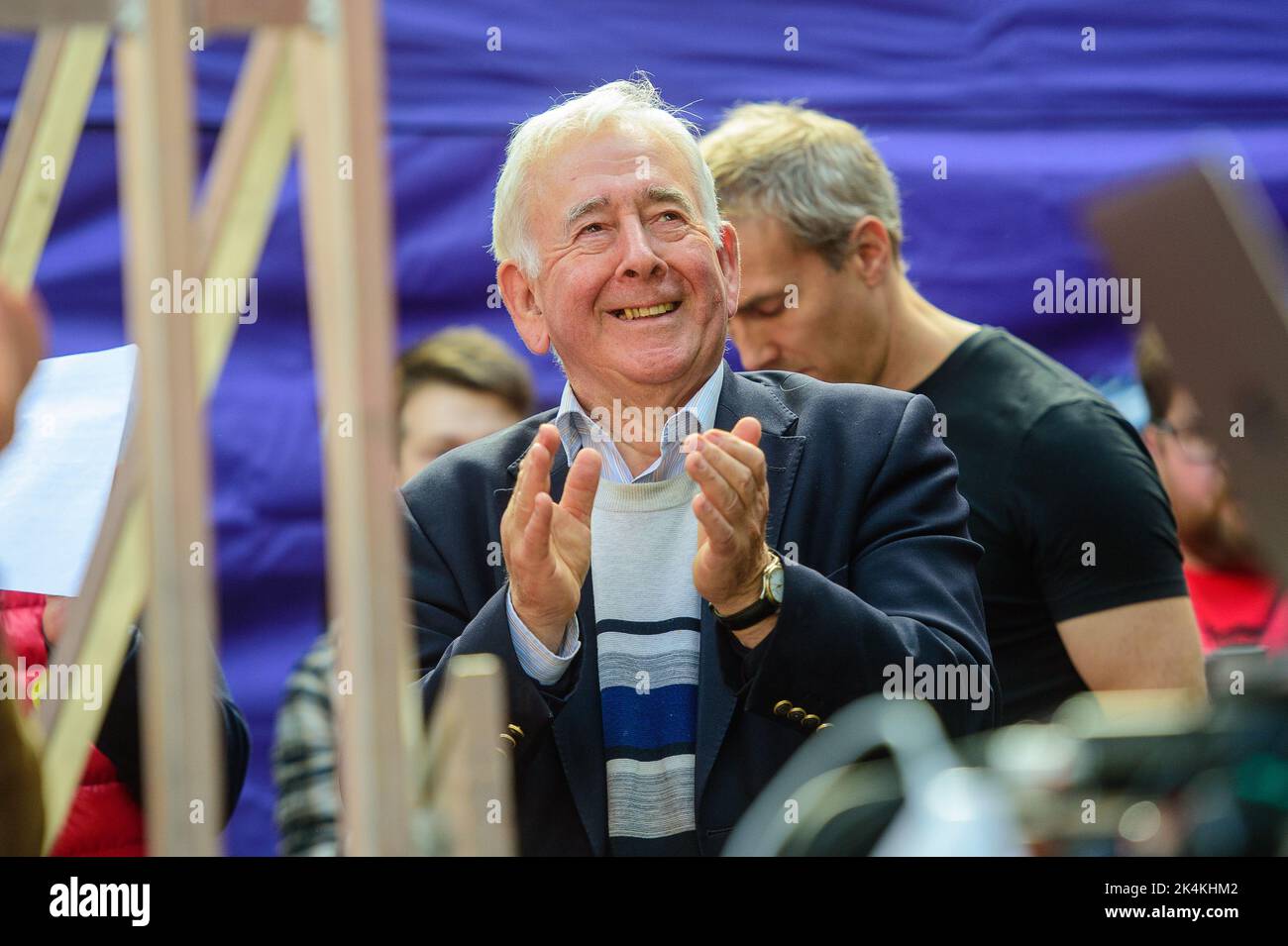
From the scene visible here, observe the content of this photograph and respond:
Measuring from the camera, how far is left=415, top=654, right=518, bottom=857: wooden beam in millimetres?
1177

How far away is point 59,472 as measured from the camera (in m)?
2.22

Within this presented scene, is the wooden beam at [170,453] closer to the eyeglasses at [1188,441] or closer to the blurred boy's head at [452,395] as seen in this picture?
the blurred boy's head at [452,395]

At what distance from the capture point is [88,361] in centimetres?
252

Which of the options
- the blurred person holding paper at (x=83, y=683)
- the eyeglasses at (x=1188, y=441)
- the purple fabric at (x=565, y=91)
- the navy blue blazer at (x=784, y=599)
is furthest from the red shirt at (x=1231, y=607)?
the blurred person holding paper at (x=83, y=683)

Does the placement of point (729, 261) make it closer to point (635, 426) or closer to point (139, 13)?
point (635, 426)

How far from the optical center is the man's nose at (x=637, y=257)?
1.85 metres

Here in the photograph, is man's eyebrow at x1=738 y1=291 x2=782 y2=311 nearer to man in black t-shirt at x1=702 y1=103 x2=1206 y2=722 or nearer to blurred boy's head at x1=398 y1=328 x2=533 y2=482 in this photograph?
man in black t-shirt at x1=702 y1=103 x2=1206 y2=722

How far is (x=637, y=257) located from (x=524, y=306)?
20 cm

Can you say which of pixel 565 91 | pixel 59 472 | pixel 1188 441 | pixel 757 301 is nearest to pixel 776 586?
pixel 757 301

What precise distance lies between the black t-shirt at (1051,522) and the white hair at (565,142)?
50cm

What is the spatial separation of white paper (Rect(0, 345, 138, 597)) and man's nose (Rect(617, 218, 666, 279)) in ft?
2.29
